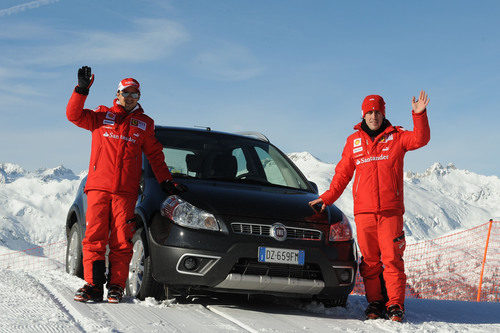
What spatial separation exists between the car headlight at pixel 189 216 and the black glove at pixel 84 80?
1180 millimetres

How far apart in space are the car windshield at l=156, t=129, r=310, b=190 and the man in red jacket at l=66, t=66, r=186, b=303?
54cm

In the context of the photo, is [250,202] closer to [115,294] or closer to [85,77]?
[115,294]

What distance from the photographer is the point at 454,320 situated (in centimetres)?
512

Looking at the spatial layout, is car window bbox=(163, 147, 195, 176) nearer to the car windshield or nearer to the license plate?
the car windshield

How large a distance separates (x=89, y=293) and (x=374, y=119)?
108 inches

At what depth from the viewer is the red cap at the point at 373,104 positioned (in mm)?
5102

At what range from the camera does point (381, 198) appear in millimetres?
4992

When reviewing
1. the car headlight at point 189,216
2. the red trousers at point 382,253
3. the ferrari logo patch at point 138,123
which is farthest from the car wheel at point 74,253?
the red trousers at point 382,253

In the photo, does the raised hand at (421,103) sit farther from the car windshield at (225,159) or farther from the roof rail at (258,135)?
the roof rail at (258,135)

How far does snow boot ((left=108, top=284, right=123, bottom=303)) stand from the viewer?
479 cm

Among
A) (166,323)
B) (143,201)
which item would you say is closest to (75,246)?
(143,201)

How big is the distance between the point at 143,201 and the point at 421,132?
7.74ft

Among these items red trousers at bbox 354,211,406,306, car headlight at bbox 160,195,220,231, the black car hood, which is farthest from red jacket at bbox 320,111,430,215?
car headlight at bbox 160,195,220,231

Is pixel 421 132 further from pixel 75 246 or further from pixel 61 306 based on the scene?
pixel 75 246
